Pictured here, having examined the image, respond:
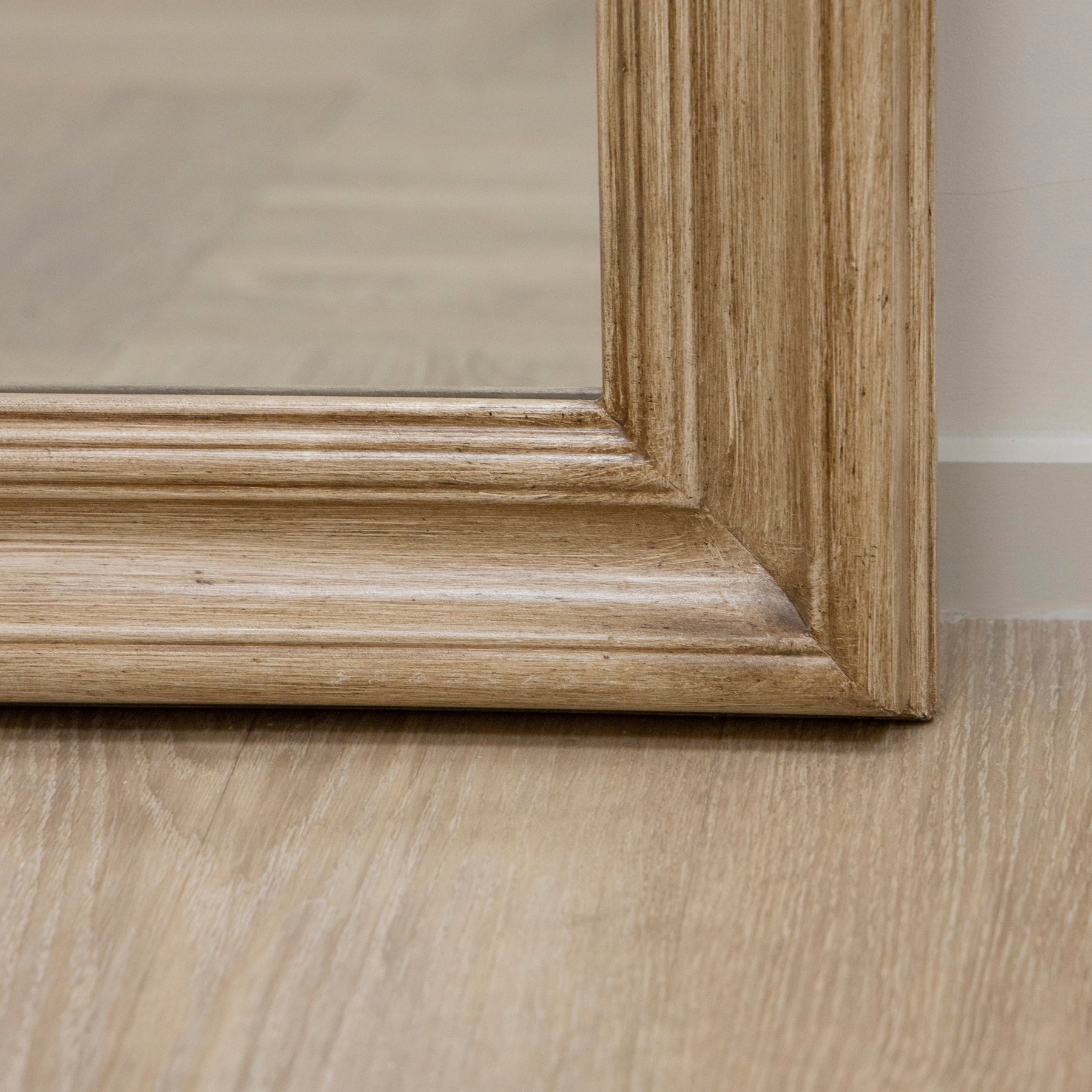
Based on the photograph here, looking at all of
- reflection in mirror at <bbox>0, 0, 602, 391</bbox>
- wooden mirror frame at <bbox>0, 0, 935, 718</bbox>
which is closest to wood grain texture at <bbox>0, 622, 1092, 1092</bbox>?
wooden mirror frame at <bbox>0, 0, 935, 718</bbox>

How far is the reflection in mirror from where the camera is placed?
0.53m

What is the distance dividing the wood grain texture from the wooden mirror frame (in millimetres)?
25

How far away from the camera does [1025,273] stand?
1.93 ft

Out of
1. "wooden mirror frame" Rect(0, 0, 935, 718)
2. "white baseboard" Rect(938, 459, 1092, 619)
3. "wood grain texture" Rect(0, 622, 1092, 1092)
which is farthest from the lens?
"white baseboard" Rect(938, 459, 1092, 619)

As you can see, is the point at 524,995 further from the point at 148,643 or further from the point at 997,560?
the point at 997,560

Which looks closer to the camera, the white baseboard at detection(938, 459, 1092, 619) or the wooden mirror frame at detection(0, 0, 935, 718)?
the wooden mirror frame at detection(0, 0, 935, 718)

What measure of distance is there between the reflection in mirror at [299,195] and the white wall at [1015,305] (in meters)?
0.18

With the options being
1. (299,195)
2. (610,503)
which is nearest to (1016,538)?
(610,503)

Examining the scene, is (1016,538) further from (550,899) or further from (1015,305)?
(550,899)

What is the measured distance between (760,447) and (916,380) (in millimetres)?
67

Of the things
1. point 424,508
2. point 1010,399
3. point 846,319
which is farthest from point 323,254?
point 1010,399

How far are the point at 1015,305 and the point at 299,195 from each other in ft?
1.08

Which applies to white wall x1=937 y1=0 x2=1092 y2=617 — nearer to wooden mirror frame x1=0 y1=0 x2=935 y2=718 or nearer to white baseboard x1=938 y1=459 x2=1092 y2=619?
white baseboard x1=938 y1=459 x2=1092 y2=619

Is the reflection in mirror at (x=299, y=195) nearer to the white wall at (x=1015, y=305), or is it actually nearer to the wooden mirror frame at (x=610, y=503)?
the wooden mirror frame at (x=610, y=503)
